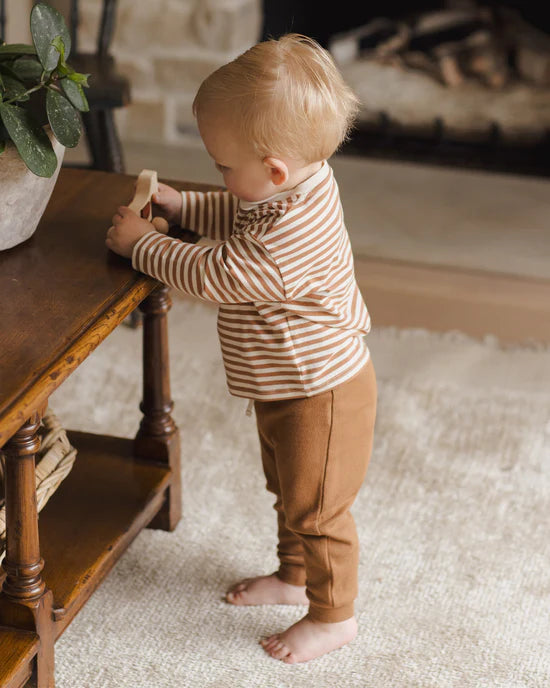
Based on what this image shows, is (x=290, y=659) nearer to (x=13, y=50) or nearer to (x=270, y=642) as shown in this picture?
(x=270, y=642)

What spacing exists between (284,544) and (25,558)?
1.28ft

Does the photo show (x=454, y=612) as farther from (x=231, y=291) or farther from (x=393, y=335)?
(x=393, y=335)

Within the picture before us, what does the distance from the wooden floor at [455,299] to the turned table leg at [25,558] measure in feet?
3.85

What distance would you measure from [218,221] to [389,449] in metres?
0.63

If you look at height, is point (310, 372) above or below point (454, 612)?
above

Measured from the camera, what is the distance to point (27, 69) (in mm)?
1039

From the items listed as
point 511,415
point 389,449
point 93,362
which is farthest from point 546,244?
point 93,362

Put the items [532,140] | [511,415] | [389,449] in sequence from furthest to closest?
1. [532,140]
2. [511,415]
3. [389,449]

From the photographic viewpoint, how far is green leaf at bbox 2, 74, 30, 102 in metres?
0.98

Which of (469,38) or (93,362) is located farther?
(469,38)

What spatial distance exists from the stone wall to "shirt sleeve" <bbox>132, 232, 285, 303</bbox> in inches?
75.4

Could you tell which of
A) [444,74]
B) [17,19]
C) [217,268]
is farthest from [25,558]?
[444,74]

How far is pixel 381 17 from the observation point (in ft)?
9.86

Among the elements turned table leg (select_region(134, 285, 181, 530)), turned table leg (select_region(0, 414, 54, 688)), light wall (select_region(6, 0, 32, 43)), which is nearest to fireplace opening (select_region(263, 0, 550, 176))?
light wall (select_region(6, 0, 32, 43))
